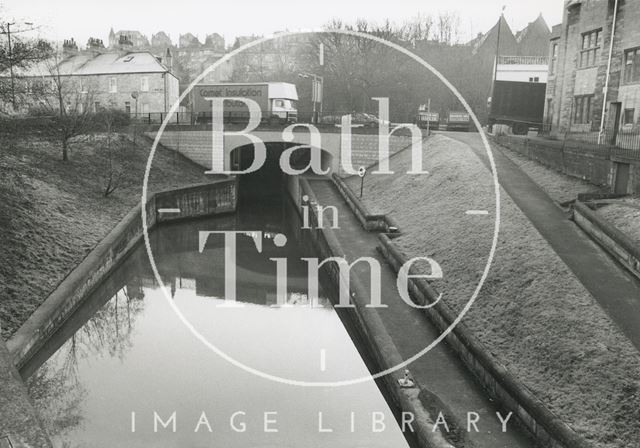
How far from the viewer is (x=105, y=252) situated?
19.3m

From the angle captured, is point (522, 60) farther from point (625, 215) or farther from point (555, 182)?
point (625, 215)

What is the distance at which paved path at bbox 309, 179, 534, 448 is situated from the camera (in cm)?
977

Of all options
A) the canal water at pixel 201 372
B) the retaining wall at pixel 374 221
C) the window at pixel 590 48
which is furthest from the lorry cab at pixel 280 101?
the canal water at pixel 201 372

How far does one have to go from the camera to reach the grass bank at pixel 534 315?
9.26 metres

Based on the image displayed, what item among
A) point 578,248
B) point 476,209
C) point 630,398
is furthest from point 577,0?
point 630,398

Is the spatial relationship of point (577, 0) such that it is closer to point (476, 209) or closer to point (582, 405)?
point (476, 209)

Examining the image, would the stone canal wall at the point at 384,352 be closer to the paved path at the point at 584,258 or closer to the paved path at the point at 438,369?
the paved path at the point at 438,369

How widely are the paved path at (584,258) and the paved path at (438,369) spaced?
2919 mm

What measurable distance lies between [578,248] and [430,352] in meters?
5.01

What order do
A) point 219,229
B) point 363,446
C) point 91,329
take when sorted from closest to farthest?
point 363,446 → point 91,329 → point 219,229

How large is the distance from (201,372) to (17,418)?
4958 millimetres

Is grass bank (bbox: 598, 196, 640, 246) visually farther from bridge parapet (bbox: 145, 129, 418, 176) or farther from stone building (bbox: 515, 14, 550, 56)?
stone building (bbox: 515, 14, 550, 56)

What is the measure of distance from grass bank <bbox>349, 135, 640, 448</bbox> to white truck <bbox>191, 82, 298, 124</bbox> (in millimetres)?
21830

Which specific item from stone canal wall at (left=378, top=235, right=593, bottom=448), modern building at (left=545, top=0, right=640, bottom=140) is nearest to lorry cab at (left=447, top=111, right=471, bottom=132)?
modern building at (left=545, top=0, right=640, bottom=140)
